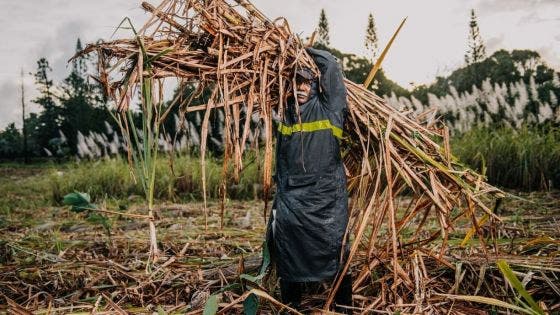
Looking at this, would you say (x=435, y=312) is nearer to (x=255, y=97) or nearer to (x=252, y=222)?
(x=255, y=97)

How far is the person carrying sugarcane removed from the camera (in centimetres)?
206

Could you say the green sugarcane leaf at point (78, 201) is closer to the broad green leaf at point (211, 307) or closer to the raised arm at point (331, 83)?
the broad green leaf at point (211, 307)

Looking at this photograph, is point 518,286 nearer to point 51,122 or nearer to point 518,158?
point 518,158

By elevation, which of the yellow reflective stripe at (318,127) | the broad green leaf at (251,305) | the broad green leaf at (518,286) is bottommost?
the broad green leaf at (251,305)

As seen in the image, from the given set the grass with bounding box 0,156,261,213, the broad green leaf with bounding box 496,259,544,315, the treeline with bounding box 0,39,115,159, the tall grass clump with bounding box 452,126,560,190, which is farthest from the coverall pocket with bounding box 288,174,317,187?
the treeline with bounding box 0,39,115,159

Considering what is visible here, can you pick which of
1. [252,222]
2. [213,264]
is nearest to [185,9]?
[213,264]

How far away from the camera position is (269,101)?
6.79 feet

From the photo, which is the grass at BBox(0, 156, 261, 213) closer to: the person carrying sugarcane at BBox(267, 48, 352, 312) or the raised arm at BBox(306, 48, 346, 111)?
the person carrying sugarcane at BBox(267, 48, 352, 312)

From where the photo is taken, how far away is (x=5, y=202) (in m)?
7.25

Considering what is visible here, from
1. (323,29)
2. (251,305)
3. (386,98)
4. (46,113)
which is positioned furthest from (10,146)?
(251,305)

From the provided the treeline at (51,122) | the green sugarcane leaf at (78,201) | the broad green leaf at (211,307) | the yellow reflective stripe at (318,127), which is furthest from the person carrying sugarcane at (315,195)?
the treeline at (51,122)

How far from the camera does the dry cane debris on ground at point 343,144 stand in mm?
1918

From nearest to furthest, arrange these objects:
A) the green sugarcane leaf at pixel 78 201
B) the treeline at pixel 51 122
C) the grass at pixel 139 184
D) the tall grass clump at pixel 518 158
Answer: the green sugarcane leaf at pixel 78 201 < the tall grass clump at pixel 518 158 < the grass at pixel 139 184 < the treeline at pixel 51 122

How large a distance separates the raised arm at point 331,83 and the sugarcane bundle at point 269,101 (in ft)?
0.23
